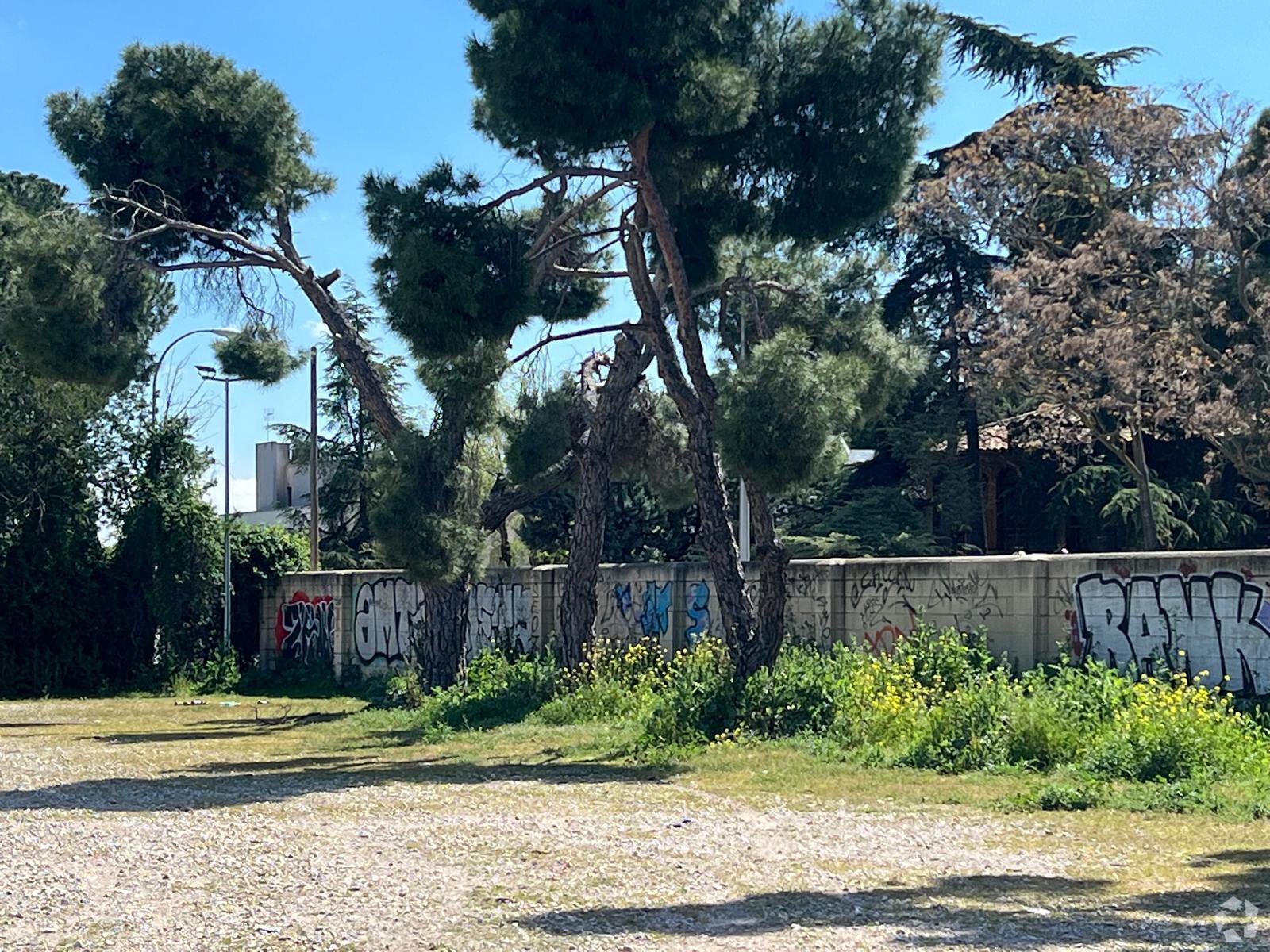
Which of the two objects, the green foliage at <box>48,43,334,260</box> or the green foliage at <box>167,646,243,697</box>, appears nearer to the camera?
the green foliage at <box>48,43,334,260</box>

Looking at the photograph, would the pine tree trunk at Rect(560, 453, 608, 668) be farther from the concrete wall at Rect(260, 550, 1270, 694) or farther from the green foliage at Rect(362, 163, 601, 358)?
the green foliage at Rect(362, 163, 601, 358)

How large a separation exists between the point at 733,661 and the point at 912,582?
9.34 feet

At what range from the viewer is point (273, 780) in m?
12.8

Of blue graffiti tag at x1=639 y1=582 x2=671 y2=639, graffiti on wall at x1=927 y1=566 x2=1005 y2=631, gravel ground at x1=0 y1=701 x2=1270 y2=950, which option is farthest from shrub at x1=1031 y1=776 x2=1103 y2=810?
blue graffiti tag at x1=639 y1=582 x2=671 y2=639

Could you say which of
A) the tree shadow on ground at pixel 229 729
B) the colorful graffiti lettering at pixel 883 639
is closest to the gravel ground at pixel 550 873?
the tree shadow on ground at pixel 229 729

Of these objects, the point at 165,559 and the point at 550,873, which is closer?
the point at 550,873

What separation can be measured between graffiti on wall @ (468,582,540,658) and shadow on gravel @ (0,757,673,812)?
8.00 m

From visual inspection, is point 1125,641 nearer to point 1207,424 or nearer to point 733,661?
point 733,661

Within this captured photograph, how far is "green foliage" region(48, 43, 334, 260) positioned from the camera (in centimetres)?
1856

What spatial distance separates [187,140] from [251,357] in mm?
4910

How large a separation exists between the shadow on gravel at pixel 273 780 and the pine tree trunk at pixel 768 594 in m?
2.46

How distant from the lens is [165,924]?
6.66m

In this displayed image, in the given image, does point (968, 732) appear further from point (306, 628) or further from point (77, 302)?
point (306, 628)

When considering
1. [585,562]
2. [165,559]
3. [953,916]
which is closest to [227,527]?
[165,559]
